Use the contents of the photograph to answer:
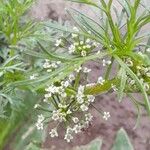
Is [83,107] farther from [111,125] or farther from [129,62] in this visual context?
[111,125]

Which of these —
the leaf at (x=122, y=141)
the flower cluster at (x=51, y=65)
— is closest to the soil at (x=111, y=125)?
the leaf at (x=122, y=141)

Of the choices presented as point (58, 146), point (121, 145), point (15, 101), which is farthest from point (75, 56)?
point (58, 146)

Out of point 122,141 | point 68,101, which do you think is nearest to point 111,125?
point 122,141

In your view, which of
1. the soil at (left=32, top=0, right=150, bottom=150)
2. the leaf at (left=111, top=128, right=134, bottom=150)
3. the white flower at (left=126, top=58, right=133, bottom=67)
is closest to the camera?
the white flower at (left=126, top=58, right=133, bottom=67)

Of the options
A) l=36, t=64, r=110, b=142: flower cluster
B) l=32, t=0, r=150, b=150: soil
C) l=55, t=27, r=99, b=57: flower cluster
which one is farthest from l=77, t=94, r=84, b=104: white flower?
l=32, t=0, r=150, b=150: soil

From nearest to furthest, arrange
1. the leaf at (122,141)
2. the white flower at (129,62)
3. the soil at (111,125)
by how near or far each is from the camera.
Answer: the white flower at (129,62), the leaf at (122,141), the soil at (111,125)

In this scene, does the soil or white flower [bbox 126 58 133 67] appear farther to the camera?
the soil

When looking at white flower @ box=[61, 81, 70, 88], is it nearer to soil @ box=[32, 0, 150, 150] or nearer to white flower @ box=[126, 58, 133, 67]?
white flower @ box=[126, 58, 133, 67]

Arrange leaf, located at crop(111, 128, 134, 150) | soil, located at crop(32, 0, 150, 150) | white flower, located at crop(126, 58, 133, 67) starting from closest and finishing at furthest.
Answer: white flower, located at crop(126, 58, 133, 67) < leaf, located at crop(111, 128, 134, 150) < soil, located at crop(32, 0, 150, 150)

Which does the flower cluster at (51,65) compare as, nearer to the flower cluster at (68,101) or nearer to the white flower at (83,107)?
the flower cluster at (68,101)

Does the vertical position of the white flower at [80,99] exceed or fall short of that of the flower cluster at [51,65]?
it falls short

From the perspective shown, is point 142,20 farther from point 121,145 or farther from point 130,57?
point 121,145
